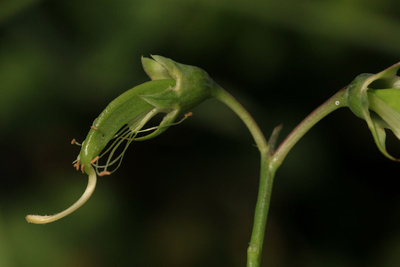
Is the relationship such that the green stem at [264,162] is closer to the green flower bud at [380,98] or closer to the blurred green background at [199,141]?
the green flower bud at [380,98]

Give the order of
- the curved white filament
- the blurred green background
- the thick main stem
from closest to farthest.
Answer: the curved white filament, the thick main stem, the blurred green background

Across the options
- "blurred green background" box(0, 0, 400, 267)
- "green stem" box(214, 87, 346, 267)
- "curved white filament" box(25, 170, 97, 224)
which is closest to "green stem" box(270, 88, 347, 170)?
"green stem" box(214, 87, 346, 267)

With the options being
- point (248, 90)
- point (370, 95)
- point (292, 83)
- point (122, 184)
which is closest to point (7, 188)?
point (122, 184)

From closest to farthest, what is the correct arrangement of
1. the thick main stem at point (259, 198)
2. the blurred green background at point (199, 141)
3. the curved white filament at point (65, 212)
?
the curved white filament at point (65, 212) < the thick main stem at point (259, 198) < the blurred green background at point (199, 141)

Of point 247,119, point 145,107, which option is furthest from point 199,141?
point 145,107

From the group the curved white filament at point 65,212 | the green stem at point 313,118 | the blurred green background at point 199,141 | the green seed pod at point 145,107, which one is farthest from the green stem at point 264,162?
the blurred green background at point 199,141

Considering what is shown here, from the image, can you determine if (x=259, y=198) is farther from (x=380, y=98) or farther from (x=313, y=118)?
(x=380, y=98)

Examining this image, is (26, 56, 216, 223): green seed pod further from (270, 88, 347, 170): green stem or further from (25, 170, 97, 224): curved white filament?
(270, 88, 347, 170): green stem

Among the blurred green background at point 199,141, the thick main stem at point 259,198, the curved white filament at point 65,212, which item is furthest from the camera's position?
the blurred green background at point 199,141
